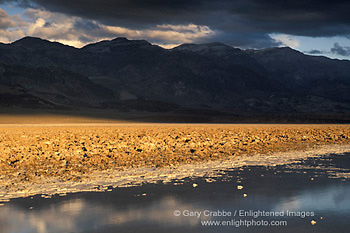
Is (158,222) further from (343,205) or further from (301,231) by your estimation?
(343,205)

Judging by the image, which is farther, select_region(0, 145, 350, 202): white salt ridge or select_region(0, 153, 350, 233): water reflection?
select_region(0, 145, 350, 202): white salt ridge

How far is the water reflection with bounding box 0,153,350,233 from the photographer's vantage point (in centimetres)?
875

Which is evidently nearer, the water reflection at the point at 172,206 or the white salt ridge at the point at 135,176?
the water reflection at the point at 172,206

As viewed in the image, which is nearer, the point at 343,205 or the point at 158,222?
the point at 158,222

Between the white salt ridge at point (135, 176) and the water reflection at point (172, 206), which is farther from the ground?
the white salt ridge at point (135, 176)

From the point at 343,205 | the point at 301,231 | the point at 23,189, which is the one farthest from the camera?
the point at 23,189

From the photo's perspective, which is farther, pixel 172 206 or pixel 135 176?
pixel 135 176

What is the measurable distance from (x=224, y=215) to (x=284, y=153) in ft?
49.4

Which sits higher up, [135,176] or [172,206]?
[135,176]

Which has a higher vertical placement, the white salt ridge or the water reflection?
the white salt ridge

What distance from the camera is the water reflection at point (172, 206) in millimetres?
8750

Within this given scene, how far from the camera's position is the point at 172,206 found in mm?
10578

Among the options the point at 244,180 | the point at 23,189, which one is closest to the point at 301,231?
the point at 244,180

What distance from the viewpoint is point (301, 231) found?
27.7ft
